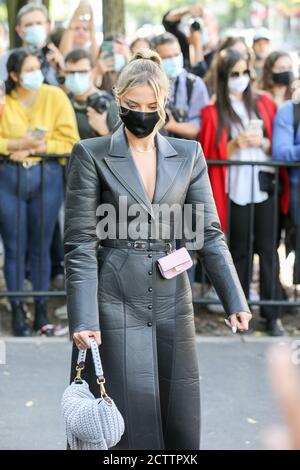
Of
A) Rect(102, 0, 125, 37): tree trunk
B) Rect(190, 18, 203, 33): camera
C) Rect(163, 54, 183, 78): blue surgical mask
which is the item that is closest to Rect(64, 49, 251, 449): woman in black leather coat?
Rect(163, 54, 183, 78): blue surgical mask

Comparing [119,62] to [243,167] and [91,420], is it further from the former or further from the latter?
[91,420]

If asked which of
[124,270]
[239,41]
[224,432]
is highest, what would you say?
[239,41]

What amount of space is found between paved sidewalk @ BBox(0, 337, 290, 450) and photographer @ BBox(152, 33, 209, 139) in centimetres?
184

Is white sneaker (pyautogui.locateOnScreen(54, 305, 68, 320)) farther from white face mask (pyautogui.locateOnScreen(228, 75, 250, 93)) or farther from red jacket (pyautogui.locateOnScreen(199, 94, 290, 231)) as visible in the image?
white face mask (pyautogui.locateOnScreen(228, 75, 250, 93))

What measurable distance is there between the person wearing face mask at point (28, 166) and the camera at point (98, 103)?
278mm

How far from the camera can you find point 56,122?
6.96 metres

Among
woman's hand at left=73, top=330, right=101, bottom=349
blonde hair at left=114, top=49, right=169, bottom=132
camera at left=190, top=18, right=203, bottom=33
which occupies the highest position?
camera at left=190, top=18, right=203, bottom=33

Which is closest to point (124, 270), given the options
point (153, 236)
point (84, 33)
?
point (153, 236)

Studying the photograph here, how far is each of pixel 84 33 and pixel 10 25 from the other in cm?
78

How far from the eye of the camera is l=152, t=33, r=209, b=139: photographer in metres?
7.36

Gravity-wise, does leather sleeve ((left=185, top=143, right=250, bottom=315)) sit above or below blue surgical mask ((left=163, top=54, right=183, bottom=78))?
below

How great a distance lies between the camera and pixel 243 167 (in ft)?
23.1

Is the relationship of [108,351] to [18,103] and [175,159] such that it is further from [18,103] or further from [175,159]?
[18,103]

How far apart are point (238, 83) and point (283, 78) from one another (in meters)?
1.24
